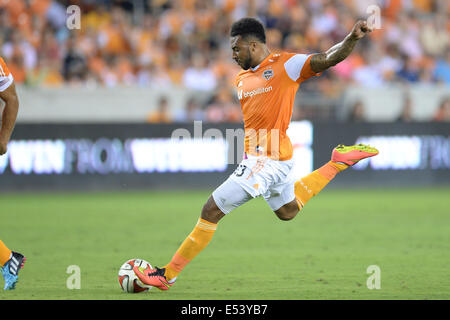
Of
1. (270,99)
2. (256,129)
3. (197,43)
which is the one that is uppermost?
(197,43)

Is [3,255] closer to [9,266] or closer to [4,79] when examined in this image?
[9,266]

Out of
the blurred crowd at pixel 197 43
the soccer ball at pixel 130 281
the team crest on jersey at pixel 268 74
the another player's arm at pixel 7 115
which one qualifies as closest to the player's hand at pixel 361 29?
the team crest on jersey at pixel 268 74

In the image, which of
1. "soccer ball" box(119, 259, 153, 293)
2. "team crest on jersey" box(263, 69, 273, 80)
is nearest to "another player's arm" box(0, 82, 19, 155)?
"soccer ball" box(119, 259, 153, 293)

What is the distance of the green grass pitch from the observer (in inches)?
255

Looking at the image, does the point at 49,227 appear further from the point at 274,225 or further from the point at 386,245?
the point at 386,245

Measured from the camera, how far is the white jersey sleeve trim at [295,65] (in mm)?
6305

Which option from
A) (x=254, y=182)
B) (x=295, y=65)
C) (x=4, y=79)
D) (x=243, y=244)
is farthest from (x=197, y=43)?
(x=254, y=182)

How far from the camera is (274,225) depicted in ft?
36.1

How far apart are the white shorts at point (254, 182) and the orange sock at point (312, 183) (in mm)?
347

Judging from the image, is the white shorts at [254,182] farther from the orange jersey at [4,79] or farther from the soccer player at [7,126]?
the orange jersey at [4,79]

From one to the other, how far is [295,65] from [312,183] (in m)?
1.47

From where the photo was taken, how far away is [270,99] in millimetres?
6441

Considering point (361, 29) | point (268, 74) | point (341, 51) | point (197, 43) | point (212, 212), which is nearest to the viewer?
point (361, 29)
